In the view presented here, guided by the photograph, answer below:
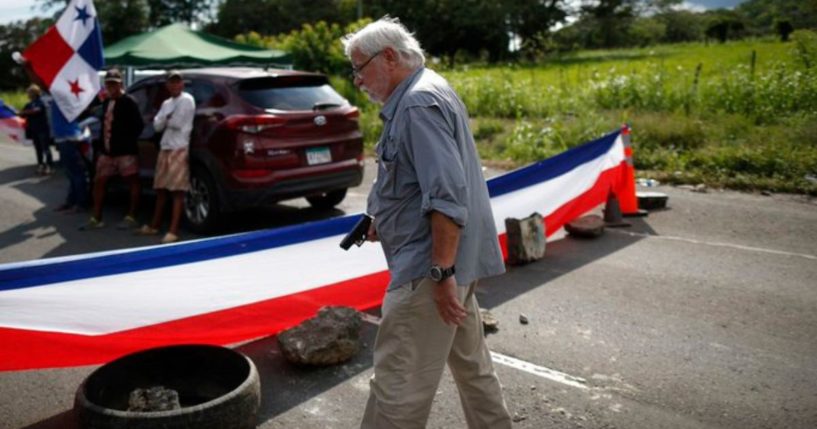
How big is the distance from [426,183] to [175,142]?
19.5 ft

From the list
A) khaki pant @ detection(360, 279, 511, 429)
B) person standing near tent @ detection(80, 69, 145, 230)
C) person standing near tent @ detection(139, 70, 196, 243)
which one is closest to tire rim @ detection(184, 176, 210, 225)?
person standing near tent @ detection(139, 70, 196, 243)

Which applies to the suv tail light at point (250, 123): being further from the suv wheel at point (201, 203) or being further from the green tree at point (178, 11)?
the green tree at point (178, 11)

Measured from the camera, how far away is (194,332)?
4.10 m

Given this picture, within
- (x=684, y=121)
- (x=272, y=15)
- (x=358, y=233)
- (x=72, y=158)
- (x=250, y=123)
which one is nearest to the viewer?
(x=358, y=233)

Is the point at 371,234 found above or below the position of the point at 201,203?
above

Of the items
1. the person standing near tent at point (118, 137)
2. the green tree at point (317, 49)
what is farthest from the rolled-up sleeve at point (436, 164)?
the green tree at point (317, 49)

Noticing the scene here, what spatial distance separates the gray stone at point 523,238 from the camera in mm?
6254

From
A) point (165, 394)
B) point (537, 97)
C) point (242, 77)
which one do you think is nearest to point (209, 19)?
point (537, 97)

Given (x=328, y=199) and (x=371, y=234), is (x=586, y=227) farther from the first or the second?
(x=371, y=234)

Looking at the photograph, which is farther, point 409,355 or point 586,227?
point 586,227

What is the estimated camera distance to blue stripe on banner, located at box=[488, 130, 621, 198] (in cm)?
632

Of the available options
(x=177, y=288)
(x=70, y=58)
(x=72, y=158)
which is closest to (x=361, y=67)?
(x=177, y=288)

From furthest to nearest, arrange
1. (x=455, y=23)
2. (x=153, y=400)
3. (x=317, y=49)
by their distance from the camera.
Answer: (x=455, y=23)
(x=317, y=49)
(x=153, y=400)

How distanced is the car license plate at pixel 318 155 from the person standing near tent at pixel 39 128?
8.07 metres
